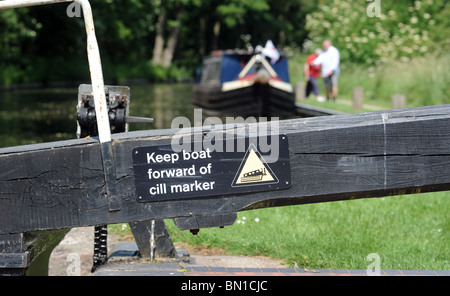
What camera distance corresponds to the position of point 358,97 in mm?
17047

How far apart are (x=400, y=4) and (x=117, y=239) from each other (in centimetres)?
2710

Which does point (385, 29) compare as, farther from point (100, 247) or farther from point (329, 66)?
point (100, 247)

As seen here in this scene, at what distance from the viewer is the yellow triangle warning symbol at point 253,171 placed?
373 cm

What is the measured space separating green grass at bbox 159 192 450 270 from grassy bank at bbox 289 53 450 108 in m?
10.3

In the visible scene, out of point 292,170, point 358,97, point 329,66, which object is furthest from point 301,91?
point 292,170

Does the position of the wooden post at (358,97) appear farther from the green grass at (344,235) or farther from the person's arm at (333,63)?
the green grass at (344,235)

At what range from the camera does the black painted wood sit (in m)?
3.74

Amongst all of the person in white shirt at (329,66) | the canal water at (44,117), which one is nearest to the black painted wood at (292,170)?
the canal water at (44,117)

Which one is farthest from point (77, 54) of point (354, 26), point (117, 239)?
point (117, 239)

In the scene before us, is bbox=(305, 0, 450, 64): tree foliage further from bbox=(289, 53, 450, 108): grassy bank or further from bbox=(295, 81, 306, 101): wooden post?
bbox=(295, 81, 306, 101): wooden post

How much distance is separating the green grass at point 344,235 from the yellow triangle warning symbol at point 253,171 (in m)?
1.54

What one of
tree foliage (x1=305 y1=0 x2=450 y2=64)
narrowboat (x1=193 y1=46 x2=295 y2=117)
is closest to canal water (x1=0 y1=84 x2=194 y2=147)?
narrowboat (x1=193 y1=46 x2=295 y2=117)

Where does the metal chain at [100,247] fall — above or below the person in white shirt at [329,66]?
below
